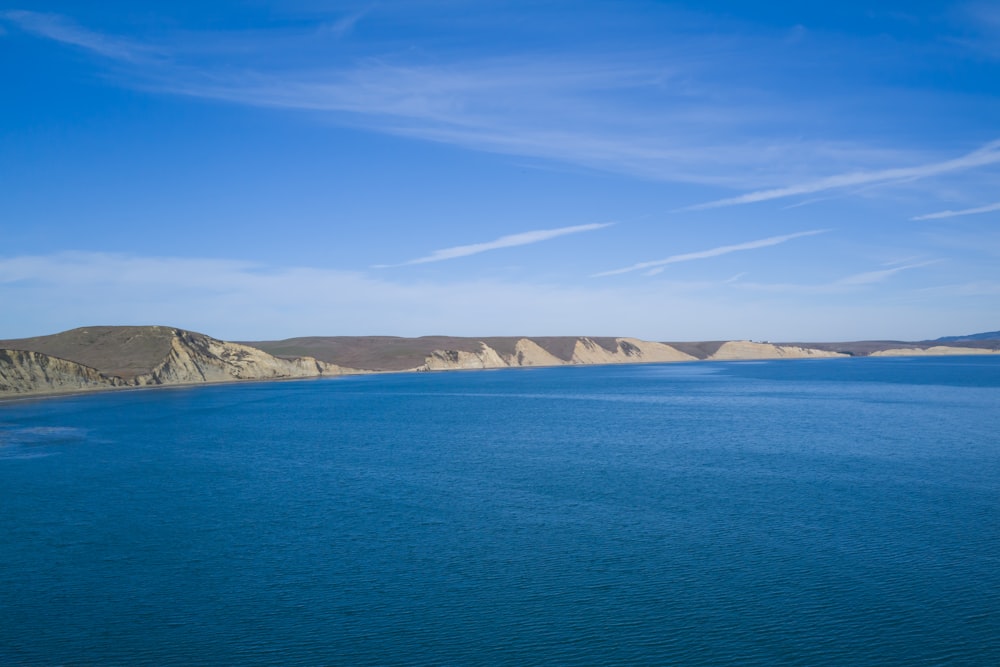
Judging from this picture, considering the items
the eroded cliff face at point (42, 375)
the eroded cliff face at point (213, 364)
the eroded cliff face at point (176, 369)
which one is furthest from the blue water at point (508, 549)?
the eroded cliff face at point (213, 364)

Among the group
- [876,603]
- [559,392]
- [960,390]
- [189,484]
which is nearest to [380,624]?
[876,603]

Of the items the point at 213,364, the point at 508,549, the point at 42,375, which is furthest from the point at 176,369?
the point at 508,549

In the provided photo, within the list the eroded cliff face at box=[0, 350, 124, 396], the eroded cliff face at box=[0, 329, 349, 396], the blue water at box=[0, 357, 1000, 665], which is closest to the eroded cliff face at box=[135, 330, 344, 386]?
the eroded cliff face at box=[0, 329, 349, 396]

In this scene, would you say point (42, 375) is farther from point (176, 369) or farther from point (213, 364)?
point (213, 364)

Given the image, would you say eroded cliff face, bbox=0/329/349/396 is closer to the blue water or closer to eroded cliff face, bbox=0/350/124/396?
eroded cliff face, bbox=0/350/124/396

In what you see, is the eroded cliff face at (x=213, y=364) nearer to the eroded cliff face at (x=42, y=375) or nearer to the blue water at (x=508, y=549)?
the eroded cliff face at (x=42, y=375)

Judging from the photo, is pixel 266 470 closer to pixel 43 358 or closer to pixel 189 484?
pixel 189 484

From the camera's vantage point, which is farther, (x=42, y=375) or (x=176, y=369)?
(x=176, y=369)
